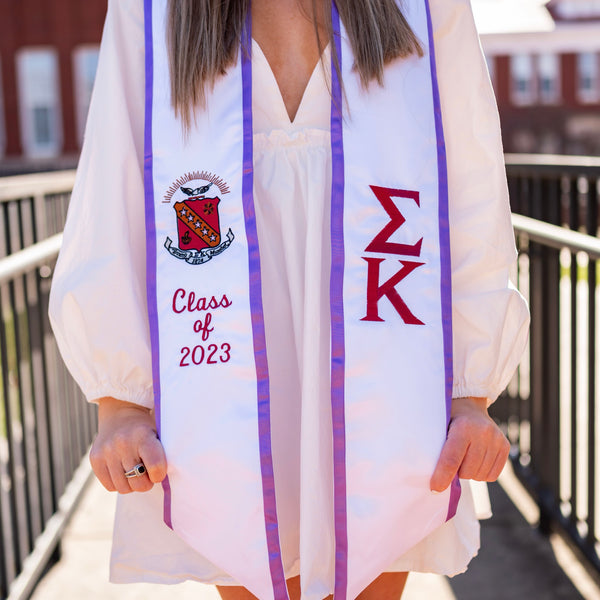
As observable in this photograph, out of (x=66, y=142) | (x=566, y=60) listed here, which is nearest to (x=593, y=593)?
(x=66, y=142)

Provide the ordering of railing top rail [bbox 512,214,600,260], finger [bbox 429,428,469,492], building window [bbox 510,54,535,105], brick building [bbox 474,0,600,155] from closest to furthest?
finger [bbox 429,428,469,492] → railing top rail [bbox 512,214,600,260] → brick building [bbox 474,0,600,155] → building window [bbox 510,54,535,105]

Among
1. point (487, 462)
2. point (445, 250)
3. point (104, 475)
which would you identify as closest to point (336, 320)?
point (445, 250)

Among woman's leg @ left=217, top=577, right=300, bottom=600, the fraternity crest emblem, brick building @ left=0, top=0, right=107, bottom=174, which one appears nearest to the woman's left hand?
woman's leg @ left=217, top=577, right=300, bottom=600

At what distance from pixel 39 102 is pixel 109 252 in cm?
2102

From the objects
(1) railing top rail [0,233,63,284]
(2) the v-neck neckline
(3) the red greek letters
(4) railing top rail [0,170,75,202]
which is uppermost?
(2) the v-neck neckline

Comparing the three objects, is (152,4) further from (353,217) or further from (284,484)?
(284,484)

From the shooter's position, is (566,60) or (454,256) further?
(566,60)

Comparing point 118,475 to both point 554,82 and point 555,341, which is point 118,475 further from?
point 554,82

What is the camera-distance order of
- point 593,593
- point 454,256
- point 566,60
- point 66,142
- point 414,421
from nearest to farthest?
1. point 414,421
2. point 454,256
3. point 593,593
4. point 66,142
5. point 566,60

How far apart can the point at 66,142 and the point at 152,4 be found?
20.4 metres

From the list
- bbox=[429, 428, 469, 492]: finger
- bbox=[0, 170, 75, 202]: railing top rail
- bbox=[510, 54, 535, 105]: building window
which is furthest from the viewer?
bbox=[510, 54, 535, 105]: building window

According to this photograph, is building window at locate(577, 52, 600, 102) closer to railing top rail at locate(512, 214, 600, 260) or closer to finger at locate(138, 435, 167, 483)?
railing top rail at locate(512, 214, 600, 260)

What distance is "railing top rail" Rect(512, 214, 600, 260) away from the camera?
233cm

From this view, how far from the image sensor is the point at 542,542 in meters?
3.11
